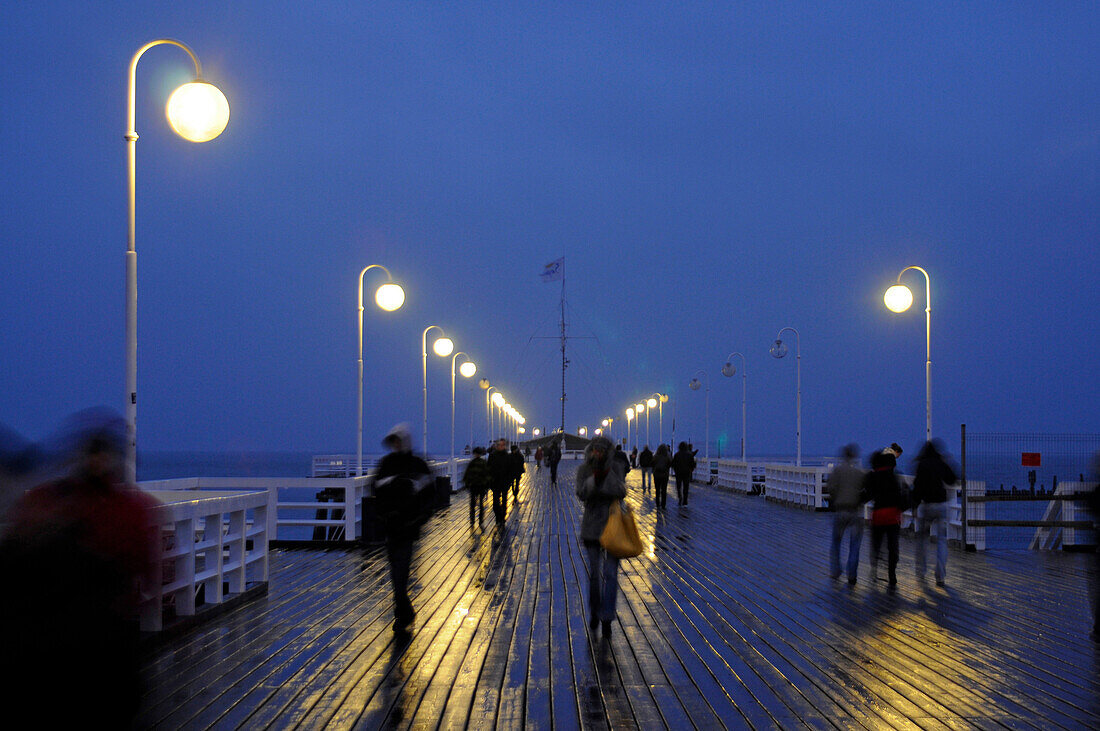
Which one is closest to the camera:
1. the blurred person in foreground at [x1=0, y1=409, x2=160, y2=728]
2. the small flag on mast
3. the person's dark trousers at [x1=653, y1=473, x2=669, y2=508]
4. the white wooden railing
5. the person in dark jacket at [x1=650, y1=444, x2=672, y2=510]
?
the blurred person in foreground at [x1=0, y1=409, x2=160, y2=728]

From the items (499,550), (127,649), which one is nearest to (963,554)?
(499,550)

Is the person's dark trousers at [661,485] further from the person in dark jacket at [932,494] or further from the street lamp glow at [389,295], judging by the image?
the person in dark jacket at [932,494]

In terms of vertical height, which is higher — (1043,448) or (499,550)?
(1043,448)

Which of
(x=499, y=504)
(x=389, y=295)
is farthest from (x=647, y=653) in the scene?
(x=499, y=504)

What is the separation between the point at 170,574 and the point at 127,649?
179 inches

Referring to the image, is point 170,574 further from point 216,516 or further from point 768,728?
point 768,728

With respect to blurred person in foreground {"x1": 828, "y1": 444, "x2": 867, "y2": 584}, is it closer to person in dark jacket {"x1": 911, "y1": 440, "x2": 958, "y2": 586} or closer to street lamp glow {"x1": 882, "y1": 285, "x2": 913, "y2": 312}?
person in dark jacket {"x1": 911, "y1": 440, "x2": 958, "y2": 586}

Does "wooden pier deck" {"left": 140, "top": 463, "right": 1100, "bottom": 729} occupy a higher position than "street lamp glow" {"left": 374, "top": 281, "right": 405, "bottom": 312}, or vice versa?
"street lamp glow" {"left": 374, "top": 281, "right": 405, "bottom": 312}

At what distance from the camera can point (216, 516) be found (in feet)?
27.2

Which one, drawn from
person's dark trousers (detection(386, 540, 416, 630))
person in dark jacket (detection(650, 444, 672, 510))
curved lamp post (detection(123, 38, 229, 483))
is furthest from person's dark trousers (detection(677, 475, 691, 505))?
curved lamp post (detection(123, 38, 229, 483))

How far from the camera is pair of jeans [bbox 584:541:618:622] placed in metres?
7.32

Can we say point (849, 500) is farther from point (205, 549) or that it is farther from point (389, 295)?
point (389, 295)

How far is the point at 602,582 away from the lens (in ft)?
24.5

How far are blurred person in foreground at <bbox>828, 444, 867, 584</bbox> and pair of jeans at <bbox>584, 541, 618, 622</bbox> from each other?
13.7 ft
